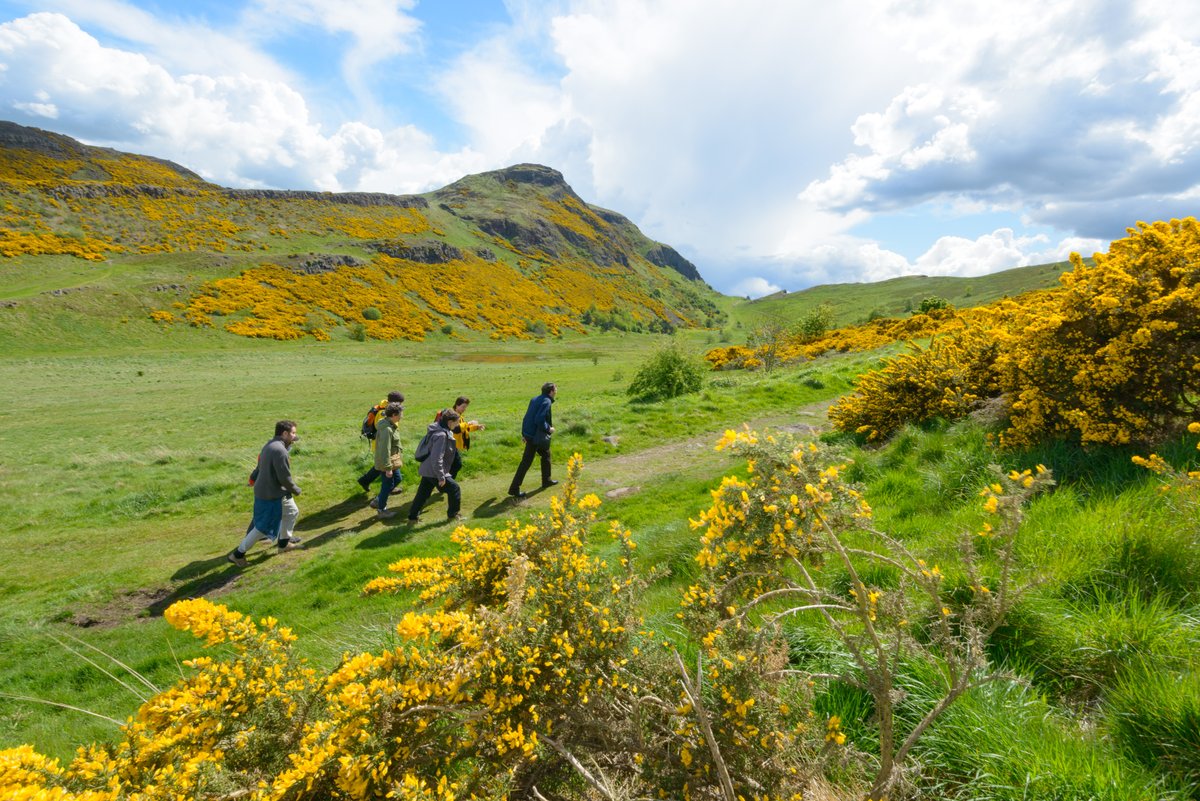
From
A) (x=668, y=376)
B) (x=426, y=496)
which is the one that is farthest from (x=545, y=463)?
(x=668, y=376)

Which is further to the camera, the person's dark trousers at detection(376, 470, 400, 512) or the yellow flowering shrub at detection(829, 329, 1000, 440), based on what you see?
the person's dark trousers at detection(376, 470, 400, 512)

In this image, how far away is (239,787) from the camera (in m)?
2.54

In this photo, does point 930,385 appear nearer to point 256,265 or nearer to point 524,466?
point 524,466

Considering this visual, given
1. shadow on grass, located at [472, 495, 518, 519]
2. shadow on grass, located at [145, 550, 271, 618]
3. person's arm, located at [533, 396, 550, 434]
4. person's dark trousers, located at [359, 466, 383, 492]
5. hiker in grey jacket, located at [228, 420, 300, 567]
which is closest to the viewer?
shadow on grass, located at [145, 550, 271, 618]

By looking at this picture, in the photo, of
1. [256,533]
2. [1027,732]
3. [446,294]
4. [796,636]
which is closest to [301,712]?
[796,636]

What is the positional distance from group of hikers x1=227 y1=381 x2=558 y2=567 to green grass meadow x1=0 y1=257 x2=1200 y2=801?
461mm

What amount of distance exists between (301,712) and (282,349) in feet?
188

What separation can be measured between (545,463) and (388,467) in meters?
3.57

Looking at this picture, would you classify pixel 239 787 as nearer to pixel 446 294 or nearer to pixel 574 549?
pixel 574 549

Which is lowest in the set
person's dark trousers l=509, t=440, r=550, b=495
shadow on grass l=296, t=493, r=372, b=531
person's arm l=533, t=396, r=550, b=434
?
shadow on grass l=296, t=493, r=372, b=531

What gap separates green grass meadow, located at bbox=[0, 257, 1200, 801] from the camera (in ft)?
8.73

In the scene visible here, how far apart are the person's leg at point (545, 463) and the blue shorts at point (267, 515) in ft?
17.7

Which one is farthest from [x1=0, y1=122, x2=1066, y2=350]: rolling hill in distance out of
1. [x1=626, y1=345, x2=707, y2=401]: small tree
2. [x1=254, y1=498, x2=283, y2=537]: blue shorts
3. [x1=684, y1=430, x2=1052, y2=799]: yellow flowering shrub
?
[x1=684, y1=430, x2=1052, y2=799]: yellow flowering shrub

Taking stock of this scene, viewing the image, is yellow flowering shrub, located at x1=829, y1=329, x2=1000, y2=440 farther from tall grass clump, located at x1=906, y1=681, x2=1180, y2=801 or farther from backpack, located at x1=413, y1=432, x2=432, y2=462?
backpack, located at x1=413, y1=432, x2=432, y2=462
